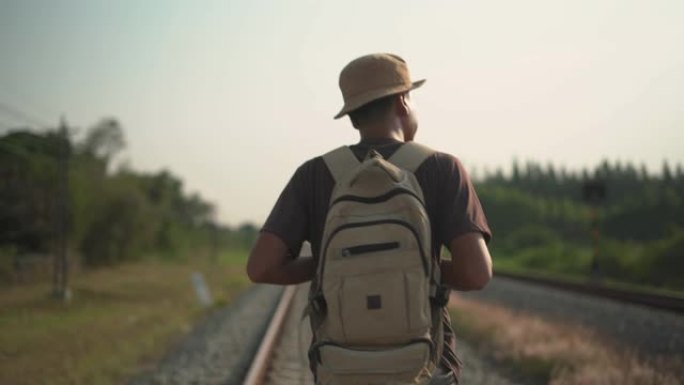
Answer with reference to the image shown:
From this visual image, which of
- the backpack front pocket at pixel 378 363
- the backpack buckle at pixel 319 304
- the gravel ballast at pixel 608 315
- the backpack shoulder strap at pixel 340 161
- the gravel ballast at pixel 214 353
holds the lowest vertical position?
the gravel ballast at pixel 214 353

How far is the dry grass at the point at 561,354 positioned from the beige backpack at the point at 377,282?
17.4ft

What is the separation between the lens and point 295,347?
10336 mm

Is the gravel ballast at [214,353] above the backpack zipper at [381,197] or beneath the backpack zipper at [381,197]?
beneath

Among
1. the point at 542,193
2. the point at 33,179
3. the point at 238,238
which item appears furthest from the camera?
the point at 238,238

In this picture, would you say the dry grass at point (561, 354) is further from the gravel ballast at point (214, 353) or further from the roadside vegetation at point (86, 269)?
the roadside vegetation at point (86, 269)

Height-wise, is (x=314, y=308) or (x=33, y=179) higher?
(x=33, y=179)

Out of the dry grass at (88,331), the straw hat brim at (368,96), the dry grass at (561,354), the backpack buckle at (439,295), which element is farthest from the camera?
the dry grass at (88,331)

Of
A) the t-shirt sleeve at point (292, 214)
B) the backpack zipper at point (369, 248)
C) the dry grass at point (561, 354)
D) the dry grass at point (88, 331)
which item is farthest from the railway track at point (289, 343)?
the dry grass at point (561, 354)

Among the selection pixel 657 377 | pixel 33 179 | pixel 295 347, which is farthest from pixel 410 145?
pixel 33 179

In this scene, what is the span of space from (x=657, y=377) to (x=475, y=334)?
4967mm

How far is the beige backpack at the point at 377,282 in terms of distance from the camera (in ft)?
6.64

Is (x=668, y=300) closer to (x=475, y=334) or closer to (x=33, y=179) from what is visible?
(x=475, y=334)

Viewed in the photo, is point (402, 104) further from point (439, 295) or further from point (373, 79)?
point (439, 295)

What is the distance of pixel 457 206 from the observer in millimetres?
2156
